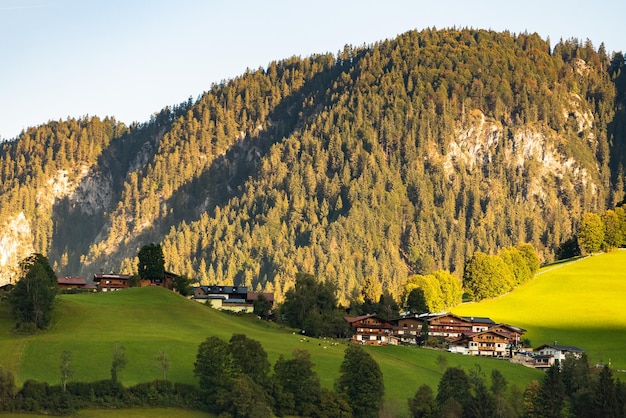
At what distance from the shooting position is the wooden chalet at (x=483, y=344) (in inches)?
7470

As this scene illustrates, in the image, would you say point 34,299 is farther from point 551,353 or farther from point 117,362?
point 551,353

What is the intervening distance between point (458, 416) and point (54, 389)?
4421cm

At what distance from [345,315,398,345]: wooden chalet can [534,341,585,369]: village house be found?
72.9 ft

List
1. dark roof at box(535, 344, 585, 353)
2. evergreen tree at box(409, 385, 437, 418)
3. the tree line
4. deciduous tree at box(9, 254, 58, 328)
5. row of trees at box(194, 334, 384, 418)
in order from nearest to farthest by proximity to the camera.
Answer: the tree line, row of trees at box(194, 334, 384, 418), evergreen tree at box(409, 385, 437, 418), deciduous tree at box(9, 254, 58, 328), dark roof at box(535, 344, 585, 353)

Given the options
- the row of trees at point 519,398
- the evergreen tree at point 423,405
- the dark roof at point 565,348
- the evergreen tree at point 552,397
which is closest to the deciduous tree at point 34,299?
the row of trees at point 519,398

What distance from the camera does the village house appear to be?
180625 mm

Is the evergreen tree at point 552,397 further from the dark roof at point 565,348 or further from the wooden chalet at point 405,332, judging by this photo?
the wooden chalet at point 405,332

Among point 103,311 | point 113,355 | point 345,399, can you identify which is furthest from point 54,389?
point 103,311

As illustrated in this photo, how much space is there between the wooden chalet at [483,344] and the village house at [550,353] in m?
5.73

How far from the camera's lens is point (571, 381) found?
154 m

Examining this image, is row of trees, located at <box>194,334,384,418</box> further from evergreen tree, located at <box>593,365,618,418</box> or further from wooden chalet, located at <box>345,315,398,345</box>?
wooden chalet, located at <box>345,315,398,345</box>

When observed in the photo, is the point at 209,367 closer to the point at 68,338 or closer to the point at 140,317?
the point at 68,338

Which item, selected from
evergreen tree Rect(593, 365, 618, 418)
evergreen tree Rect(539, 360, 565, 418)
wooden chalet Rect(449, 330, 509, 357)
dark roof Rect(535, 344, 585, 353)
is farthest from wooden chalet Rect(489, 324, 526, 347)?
evergreen tree Rect(593, 365, 618, 418)

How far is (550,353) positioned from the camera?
18475cm
